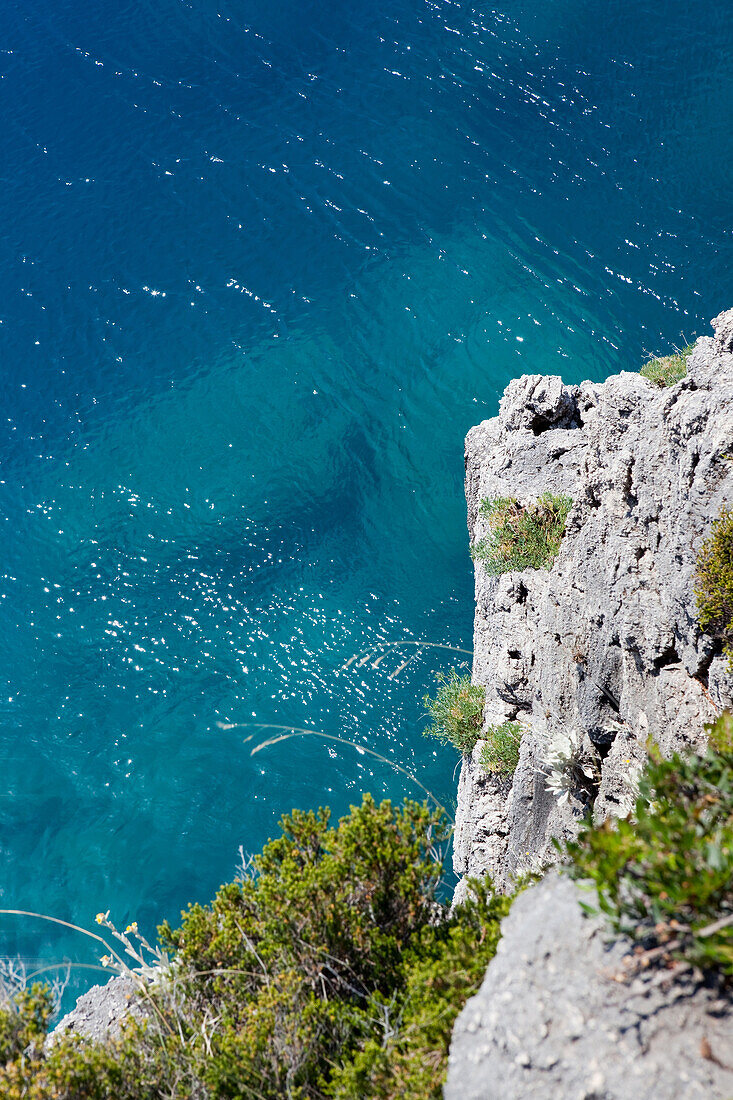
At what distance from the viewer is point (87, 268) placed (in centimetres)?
2166

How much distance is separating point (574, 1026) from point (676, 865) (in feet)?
4.25

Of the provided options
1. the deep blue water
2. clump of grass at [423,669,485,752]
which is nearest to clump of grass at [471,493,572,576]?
clump of grass at [423,669,485,752]

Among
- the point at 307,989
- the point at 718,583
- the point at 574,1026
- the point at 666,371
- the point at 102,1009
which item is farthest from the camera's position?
the point at 666,371

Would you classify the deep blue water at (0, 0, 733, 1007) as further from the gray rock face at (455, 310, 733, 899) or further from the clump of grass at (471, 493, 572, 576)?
the gray rock face at (455, 310, 733, 899)

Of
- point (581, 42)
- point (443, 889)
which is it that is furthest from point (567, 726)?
point (581, 42)

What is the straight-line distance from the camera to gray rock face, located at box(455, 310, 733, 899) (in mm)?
7336

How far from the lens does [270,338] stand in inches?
790

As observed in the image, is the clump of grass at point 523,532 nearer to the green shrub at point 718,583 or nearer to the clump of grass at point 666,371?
the green shrub at point 718,583

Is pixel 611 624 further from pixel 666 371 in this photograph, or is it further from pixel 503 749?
pixel 666 371

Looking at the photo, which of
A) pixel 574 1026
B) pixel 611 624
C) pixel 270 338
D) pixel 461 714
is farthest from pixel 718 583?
pixel 270 338

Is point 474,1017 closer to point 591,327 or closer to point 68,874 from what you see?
point 68,874

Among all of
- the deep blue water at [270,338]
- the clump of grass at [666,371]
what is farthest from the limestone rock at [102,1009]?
the clump of grass at [666,371]

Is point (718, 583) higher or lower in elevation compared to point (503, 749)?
higher

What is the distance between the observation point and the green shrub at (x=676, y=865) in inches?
149
